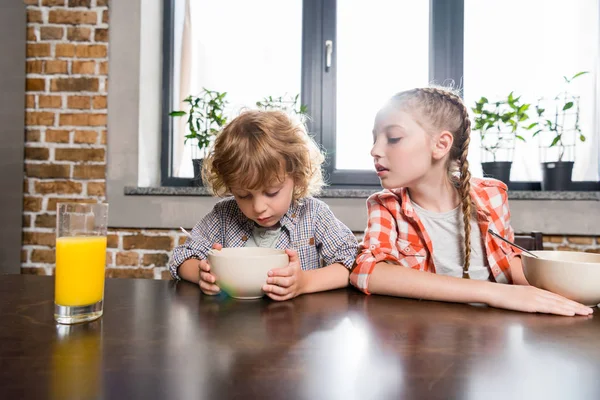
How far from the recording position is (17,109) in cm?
203

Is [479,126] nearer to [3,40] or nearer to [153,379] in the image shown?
[153,379]

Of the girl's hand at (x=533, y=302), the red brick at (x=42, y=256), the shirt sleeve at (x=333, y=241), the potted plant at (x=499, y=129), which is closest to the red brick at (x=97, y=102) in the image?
the red brick at (x=42, y=256)

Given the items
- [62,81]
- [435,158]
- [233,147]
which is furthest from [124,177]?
[435,158]

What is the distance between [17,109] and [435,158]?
75.3 inches

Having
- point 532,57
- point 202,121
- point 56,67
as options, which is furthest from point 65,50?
point 532,57

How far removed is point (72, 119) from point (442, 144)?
1.77m

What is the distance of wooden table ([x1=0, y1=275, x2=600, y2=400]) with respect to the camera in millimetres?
407

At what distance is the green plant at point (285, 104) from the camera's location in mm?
2227

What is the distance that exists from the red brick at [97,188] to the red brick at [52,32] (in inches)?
28.2

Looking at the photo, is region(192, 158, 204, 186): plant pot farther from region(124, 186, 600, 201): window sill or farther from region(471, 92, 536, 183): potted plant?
region(471, 92, 536, 183): potted plant

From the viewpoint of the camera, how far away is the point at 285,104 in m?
2.31

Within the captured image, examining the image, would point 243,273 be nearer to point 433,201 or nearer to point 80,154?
point 433,201

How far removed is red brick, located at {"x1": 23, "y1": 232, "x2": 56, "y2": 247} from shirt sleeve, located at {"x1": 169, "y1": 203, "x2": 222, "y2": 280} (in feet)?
4.25

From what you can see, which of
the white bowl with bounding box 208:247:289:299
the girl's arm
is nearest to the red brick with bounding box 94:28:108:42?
the white bowl with bounding box 208:247:289:299
